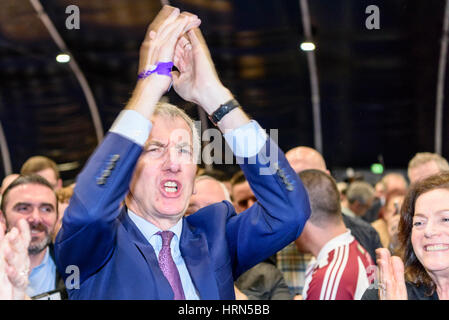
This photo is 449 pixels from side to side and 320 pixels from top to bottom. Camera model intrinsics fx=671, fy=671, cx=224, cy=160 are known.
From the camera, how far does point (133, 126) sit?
144 cm

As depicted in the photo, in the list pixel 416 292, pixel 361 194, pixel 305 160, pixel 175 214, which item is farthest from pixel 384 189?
pixel 175 214

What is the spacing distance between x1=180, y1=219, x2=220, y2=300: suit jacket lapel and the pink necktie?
32mm

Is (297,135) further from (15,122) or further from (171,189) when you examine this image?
(171,189)

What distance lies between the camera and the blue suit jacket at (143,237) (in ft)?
4.62

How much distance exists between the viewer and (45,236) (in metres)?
2.85

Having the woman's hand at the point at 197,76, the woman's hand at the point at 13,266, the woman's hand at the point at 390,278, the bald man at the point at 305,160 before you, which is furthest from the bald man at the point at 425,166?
the woman's hand at the point at 13,266

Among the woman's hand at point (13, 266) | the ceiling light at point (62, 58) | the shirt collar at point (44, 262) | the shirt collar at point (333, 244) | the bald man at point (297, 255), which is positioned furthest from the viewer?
the ceiling light at point (62, 58)

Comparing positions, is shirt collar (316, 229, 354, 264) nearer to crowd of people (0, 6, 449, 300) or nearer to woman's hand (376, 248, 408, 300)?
crowd of people (0, 6, 449, 300)

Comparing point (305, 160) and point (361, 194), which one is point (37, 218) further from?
point (361, 194)

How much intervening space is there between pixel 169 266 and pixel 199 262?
7 cm

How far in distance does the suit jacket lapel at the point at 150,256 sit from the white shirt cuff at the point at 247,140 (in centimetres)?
30

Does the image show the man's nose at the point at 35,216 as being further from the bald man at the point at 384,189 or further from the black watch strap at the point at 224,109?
the bald man at the point at 384,189

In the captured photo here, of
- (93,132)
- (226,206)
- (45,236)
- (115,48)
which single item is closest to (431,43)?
(115,48)

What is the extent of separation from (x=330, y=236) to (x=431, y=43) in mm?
3934
